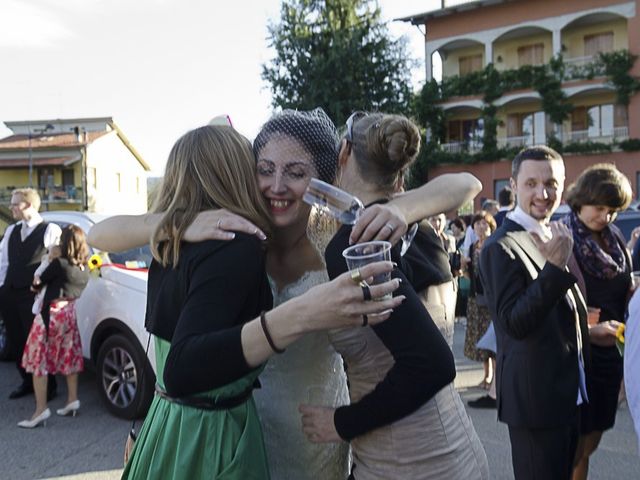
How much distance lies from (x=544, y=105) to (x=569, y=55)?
10.5ft

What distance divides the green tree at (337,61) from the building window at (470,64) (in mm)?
4462

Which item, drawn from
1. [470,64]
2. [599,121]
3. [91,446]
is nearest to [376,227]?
[91,446]

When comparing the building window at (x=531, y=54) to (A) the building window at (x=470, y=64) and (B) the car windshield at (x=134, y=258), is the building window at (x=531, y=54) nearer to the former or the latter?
(A) the building window at (x=470, y=64)

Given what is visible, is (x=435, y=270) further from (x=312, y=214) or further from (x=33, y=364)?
(x=33, y=364)

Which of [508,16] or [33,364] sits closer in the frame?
[33,364]

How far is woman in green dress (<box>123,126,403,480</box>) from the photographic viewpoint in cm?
133

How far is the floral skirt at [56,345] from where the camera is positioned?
5.61m

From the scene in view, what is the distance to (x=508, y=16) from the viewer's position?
3172 cm

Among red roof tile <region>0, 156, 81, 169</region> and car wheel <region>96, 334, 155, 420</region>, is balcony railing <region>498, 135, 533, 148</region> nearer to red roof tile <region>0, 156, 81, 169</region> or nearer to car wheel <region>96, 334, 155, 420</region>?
car wheel <region>96, 334, 155, 420</region>

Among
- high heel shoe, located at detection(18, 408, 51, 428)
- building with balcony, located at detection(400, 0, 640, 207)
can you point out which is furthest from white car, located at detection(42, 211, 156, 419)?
building with balcony, located at detection(400, 0, 640, 207)

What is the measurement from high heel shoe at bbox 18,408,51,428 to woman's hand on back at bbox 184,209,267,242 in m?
4.70

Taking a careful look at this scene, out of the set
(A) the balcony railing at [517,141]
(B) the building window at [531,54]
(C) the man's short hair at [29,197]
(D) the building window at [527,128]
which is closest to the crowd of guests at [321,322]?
(C) the man's short hair at [29,197]

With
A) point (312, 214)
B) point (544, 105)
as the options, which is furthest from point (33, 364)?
point (544, 105)

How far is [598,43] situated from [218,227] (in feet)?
112
